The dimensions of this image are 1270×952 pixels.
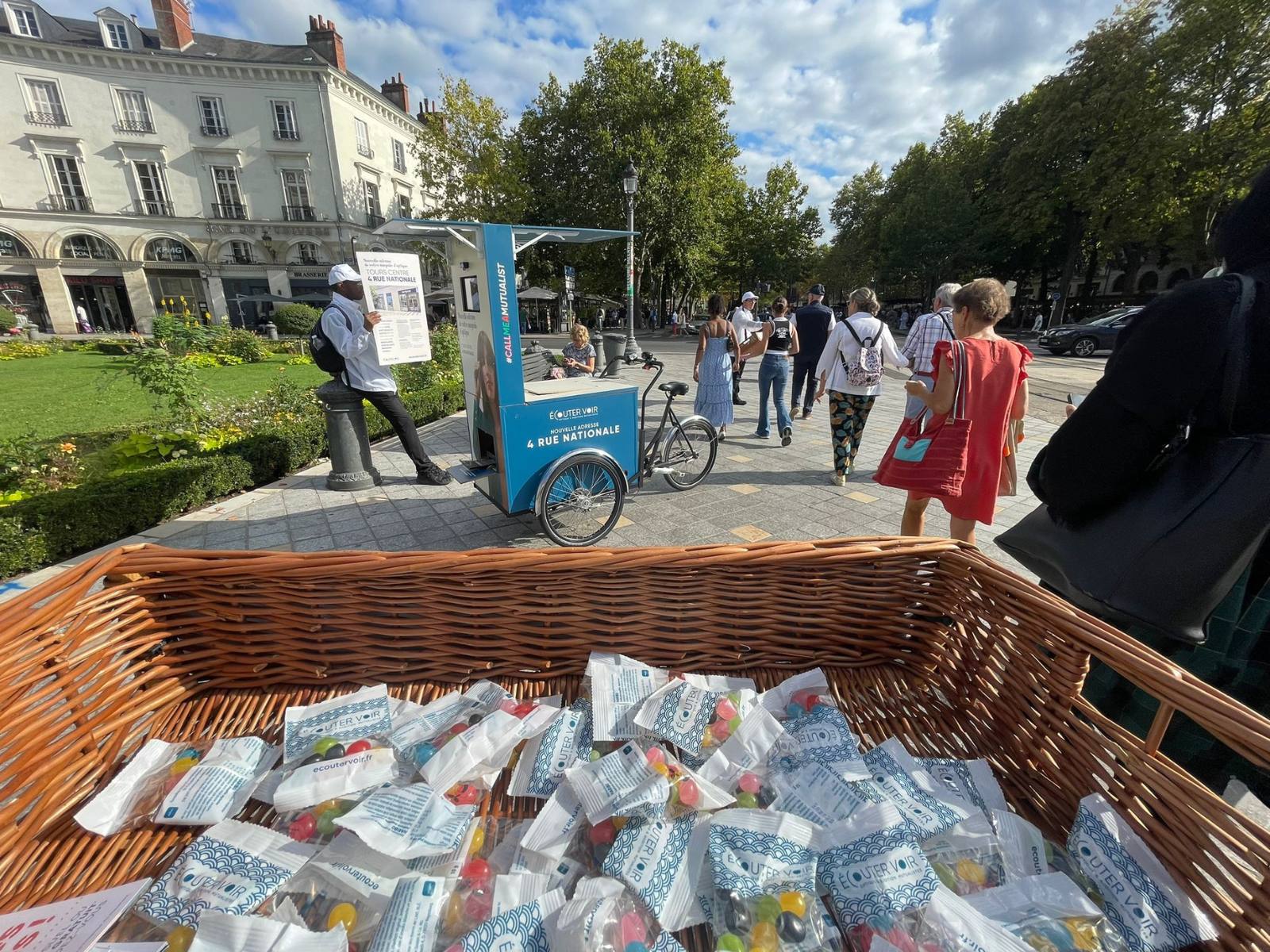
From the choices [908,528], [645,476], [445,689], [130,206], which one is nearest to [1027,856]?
[445,689]

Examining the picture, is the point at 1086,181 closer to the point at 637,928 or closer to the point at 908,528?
the point at 908,528

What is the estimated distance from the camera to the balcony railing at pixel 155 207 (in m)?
27.9

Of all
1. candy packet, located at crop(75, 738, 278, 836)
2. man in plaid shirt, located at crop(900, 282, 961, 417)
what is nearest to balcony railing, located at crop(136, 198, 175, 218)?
man in plaid shirt, located at crop(900, 282, 961, 417)

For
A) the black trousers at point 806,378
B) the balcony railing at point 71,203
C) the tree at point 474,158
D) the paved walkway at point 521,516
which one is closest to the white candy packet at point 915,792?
the paved walkway at point 521,516

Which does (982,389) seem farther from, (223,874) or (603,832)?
(223,874)

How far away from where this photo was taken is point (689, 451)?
15.5ft

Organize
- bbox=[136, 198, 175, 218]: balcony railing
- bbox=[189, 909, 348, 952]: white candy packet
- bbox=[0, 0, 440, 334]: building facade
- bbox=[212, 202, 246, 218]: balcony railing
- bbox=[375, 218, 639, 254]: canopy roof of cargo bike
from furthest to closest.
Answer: bbox=[212, 202, 246, 218]: balcony railing < bbox=[136, 198, 175, 218]: balcony railing < bbox=[0, 0, 440, 334]: building facade < bbox=[375, 218, 639, 254]: canopy roof of cargo bike < bbox=[189, 909, 348, 952]: white candy packet

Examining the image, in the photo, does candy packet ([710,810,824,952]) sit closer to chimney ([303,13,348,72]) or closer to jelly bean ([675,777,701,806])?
jelly bean ([675,777,701,806])

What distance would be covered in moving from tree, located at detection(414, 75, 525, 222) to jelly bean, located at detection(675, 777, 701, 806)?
81.2 feet

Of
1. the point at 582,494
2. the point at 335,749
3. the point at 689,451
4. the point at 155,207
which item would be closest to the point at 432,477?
the point at 582,494

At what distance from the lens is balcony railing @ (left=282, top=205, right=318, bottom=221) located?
29.2 m

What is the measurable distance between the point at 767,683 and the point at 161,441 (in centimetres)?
593

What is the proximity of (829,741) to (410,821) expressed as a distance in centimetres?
91

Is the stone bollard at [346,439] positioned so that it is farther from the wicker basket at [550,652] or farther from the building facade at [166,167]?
the building facade at [166,167]
